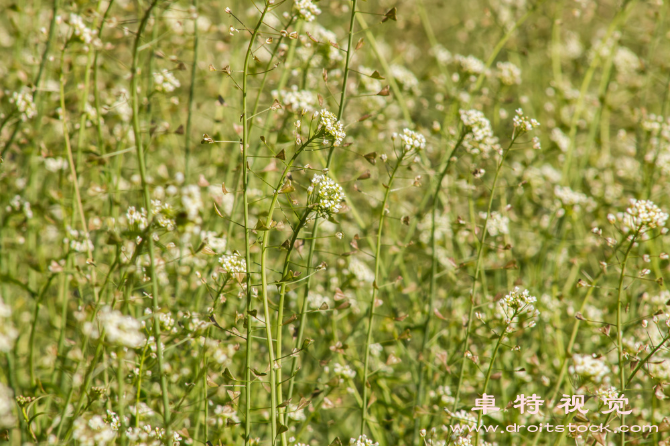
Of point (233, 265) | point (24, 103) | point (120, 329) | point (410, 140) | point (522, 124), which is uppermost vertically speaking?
point (24, 103)

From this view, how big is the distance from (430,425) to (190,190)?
1.43 m

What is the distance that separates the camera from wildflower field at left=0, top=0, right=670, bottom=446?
4.63 ft

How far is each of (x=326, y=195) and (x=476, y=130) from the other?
2.43 feet

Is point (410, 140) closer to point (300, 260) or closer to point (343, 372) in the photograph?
point (343, 372)

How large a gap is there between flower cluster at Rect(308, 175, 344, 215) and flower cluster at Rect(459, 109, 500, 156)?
677 mm

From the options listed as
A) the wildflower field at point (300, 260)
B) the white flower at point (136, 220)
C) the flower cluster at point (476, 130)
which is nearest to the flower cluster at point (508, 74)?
the wildflower field at point (300, 260)

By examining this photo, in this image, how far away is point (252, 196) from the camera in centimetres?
236

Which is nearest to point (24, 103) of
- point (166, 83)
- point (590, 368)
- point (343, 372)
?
point (166, 83)

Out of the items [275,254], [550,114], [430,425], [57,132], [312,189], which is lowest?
[430,425]

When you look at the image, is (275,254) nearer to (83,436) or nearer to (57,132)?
(57,132)

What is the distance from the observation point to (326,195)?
1.32 meters

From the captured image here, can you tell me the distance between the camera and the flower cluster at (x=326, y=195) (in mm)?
1310

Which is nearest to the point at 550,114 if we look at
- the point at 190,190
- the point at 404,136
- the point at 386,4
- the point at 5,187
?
the point at 386,4

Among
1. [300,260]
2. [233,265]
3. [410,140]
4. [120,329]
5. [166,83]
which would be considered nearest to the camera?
[120,329]
